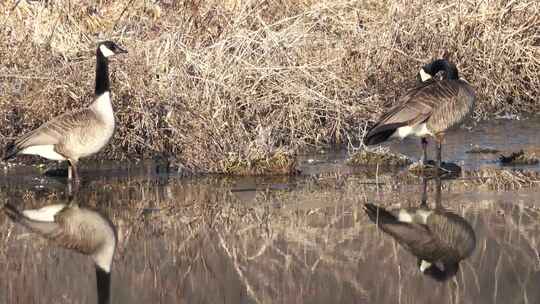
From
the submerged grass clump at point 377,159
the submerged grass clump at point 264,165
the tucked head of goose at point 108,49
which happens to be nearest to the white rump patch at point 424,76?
the submerged grass clump at point 377,159

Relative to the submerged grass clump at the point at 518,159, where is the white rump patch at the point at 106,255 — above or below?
below

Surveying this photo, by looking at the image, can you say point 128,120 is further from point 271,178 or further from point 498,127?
point 498,127

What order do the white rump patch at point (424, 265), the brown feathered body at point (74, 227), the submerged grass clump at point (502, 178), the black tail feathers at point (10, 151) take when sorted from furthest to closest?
the black tail feathers at point (10, 151) < the submerged grass clump at point (502, 178) < the brown feathered body at point (74, 227) < the white rump patch at point (424, 265)

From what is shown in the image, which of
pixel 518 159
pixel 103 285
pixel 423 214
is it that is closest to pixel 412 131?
pixel 518 159

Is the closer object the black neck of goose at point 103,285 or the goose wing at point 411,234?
the black neck of goose at point 103,285

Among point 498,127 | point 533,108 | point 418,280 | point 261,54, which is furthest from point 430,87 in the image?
point 418,280

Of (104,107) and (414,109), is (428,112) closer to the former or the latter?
(414,109)

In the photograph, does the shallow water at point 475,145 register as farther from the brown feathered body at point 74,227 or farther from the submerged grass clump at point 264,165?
the brown feathered body at point 74,227

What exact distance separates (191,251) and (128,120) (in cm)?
438

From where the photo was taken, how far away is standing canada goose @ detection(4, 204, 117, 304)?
7.02 metres

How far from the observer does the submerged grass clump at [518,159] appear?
35.1ft

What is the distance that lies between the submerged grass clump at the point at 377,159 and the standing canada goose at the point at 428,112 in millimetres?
305

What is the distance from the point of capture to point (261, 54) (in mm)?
11297

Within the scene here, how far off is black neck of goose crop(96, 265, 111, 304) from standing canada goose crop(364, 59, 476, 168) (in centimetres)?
415
